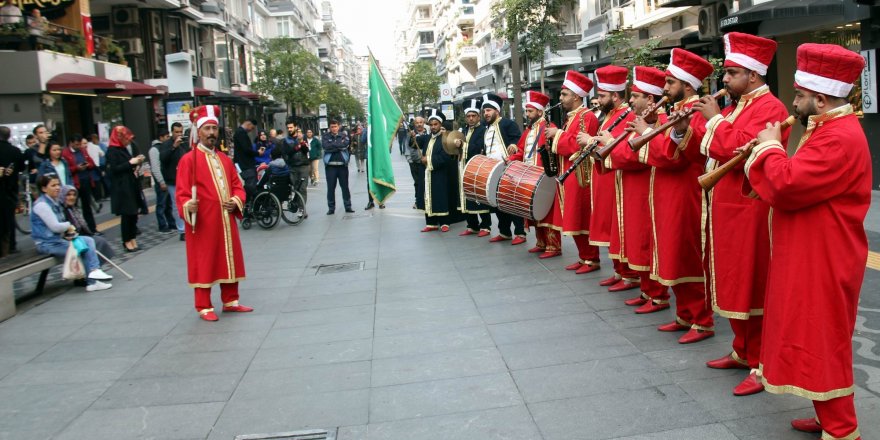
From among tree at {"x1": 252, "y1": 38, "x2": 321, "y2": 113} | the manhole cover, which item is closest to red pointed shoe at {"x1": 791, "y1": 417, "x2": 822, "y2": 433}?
the manhole cover

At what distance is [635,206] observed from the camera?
22.0 feet

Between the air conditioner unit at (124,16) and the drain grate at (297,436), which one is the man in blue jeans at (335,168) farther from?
the air conditioner unit at (124,16)

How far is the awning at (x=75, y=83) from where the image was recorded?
20391 millimetres

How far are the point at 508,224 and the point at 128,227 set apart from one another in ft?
19.2

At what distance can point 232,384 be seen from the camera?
18.7 ft

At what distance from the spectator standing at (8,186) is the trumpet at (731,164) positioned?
395 inches

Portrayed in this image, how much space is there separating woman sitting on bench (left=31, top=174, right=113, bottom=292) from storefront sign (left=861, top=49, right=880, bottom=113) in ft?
38.3

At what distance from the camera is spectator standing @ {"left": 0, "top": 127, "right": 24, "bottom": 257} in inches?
460

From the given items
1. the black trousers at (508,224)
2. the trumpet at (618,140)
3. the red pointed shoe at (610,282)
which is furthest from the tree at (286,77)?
the trumpet at (618,140)

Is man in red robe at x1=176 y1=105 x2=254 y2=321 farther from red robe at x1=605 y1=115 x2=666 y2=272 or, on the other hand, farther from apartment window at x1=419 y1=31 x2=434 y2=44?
apartment window at x1=419 y1=31 x2=434 y2=44

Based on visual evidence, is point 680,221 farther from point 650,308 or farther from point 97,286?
point 97,286

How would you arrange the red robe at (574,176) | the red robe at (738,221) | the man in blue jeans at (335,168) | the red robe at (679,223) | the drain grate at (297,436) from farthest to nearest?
the man in blue jeans at (335,168) → the red robe at (574,176) → the red robe at (679,223) → the red robe at (738,221) → the drain grate at (297,436)

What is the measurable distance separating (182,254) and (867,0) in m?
10.5

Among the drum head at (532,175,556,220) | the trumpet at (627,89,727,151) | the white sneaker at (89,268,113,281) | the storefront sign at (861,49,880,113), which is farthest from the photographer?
the storefront sign at (861,49,880,113)
